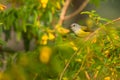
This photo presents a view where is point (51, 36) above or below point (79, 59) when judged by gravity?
below

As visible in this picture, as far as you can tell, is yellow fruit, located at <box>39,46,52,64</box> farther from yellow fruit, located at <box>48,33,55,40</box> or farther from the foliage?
yellow fruit, located at <box>48,33,55,40</box>

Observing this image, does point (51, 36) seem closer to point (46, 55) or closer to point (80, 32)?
point (80, 32)

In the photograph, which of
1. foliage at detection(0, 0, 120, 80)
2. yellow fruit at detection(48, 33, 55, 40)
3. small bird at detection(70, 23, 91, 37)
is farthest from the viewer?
yellow fruit at detection(48, 33, 55, 40)

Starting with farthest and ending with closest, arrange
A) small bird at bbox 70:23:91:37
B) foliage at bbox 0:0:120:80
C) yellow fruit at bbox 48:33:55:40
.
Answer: yellow fruit at bbox 48:33:55:40
small bird at bbox 70:23:91:37
foliage at bbox 0:0:120:80

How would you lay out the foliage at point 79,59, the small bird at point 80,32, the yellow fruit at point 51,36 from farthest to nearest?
the yellow fruit at point 51,36, the small bird at point 80,32, the foliage at point 79,59

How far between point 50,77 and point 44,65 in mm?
81

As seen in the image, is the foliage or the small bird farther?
the small bird

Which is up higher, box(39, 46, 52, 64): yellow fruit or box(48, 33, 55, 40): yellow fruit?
box(39, 46, 52, 64): yellow fruit

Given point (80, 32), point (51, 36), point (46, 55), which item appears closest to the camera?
point (46, 55)

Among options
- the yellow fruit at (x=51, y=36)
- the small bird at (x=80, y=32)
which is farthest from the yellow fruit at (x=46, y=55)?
the yellow fruit at (x=51, y=36)

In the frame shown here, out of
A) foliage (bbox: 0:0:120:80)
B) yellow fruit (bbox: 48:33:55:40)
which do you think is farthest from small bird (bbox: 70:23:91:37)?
yellow fruit (bbox: 48:33:55:40)

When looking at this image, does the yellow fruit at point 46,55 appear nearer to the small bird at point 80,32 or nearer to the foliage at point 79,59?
the foliage at point 79,59

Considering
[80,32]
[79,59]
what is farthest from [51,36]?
[79,59]

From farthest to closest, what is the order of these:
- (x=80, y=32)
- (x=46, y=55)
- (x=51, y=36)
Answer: (x=51, y=36) < (x=80, y=32) < (x=46, y=55)
